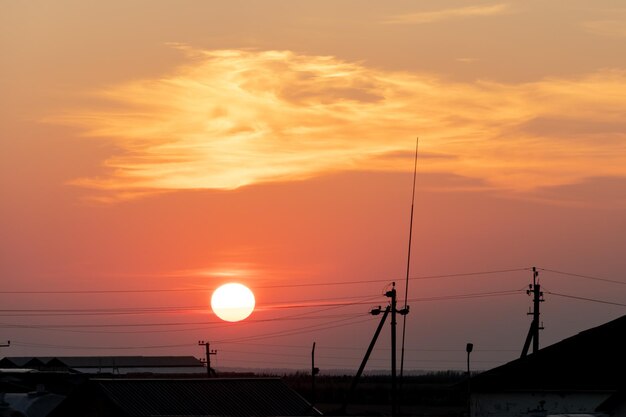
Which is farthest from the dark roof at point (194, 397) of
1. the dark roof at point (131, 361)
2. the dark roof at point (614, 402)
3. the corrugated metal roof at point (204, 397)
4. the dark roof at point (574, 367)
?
the dark roof at point (131, 361)

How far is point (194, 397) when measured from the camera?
156 feet

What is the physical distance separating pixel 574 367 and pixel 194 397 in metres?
16.2

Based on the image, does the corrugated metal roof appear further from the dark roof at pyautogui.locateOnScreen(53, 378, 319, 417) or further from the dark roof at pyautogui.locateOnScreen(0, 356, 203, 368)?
the dark roof at pyautogui.locateOnScreen(0, 356, 203, 368)

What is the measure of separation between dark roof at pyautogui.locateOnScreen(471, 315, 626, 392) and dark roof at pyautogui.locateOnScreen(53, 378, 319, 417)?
34.8ft

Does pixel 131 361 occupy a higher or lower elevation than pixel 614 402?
higher

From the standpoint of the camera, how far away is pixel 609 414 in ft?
112

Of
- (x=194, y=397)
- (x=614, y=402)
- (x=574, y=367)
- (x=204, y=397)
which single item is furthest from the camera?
(x=204, y=397)

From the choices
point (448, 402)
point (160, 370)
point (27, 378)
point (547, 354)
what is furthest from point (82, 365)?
point (547, 354)

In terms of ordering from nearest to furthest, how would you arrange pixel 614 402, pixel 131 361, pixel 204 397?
pixel 614 402 < pixel 204 397 < pixel 131 361

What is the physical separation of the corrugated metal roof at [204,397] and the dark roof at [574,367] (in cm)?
1075

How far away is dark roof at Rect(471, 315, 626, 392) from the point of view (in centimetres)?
3922

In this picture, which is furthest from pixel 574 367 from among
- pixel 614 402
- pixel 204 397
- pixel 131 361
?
pixel 131 361

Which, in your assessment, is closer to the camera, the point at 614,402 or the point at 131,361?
the point at 614,402

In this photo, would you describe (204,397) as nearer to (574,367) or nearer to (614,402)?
(574,367)
